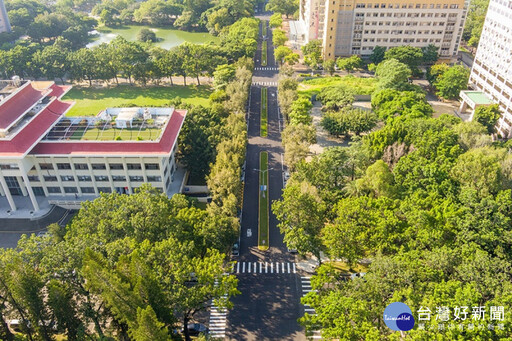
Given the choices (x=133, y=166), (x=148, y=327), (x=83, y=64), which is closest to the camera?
(x=148, y=327)

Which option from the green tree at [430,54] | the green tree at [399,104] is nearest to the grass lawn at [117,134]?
the green tree at [399,104]

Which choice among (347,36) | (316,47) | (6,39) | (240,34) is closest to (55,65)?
(6,39)

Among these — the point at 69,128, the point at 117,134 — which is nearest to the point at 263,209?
the point at 117,134

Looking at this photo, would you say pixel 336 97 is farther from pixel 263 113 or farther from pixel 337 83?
pixel 337 83

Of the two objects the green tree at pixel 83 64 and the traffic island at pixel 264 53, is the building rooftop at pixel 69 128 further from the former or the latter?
the traffic island at pixel 264 53

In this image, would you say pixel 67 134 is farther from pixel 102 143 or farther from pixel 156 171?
pixel 156 171

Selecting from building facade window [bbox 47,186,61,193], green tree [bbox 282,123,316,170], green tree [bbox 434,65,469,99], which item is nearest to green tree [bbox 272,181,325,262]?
green tree [bbox 282,123,316,170]
